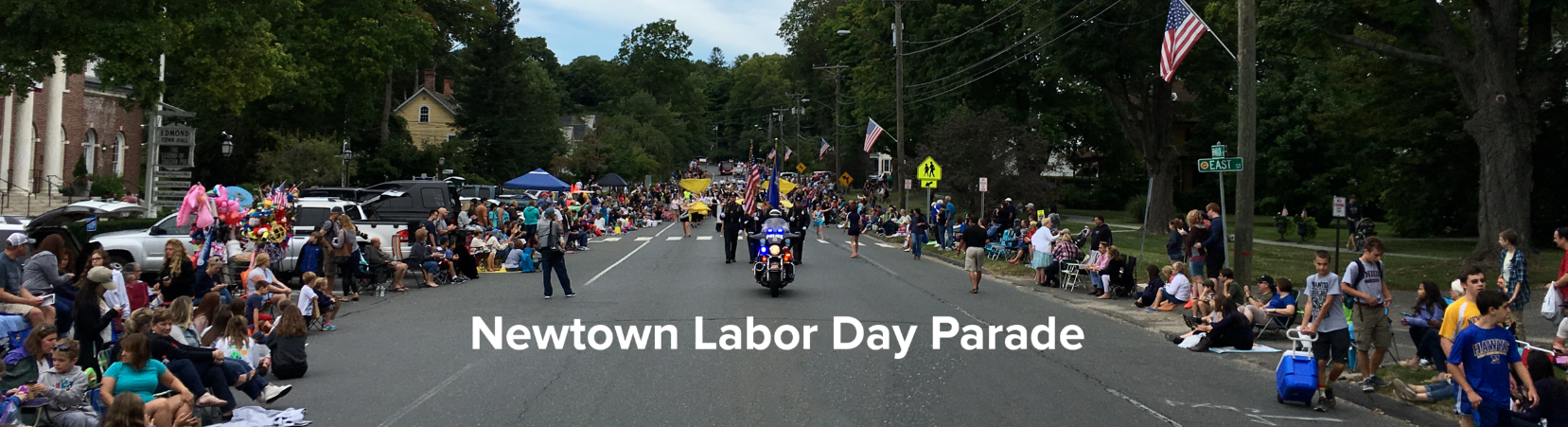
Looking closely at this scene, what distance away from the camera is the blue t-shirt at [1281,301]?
549 inches

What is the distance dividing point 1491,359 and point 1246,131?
9071 mm

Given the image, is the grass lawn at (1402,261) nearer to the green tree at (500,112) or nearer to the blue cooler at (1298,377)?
the blue cooler at (1298,377)

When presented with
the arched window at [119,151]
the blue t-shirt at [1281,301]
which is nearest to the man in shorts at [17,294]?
the blue t-shirt at [1281,301]

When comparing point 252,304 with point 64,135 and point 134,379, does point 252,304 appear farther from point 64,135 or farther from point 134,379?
point 64,135

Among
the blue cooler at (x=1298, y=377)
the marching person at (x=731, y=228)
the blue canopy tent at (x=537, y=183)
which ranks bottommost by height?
the blue cooler at (x=1298, y=377)

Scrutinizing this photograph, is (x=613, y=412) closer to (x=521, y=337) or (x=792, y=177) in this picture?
(x=521, y=337)

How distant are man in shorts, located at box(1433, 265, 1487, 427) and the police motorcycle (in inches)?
394

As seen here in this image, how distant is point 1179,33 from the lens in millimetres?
18969

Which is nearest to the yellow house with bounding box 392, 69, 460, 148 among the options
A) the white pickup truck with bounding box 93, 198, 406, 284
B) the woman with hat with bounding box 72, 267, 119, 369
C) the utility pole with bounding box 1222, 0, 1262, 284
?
the white pickup truck with bounding box 93, 198, 406, 284

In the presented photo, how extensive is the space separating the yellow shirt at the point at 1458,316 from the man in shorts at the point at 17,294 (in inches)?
479

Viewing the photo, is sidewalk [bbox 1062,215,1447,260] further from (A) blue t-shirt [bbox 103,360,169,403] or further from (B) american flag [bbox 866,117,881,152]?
(A) blue t-shirt [bbox 103,360,169,403]

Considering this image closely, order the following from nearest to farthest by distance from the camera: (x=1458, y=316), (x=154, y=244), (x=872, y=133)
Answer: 1. (x=1458, y=316)
2. (x=154, y=244)
3. (x=872, y=133)

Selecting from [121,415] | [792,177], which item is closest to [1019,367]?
[121,415]

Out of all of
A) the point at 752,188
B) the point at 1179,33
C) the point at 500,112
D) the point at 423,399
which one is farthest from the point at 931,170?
the point at 500,112
